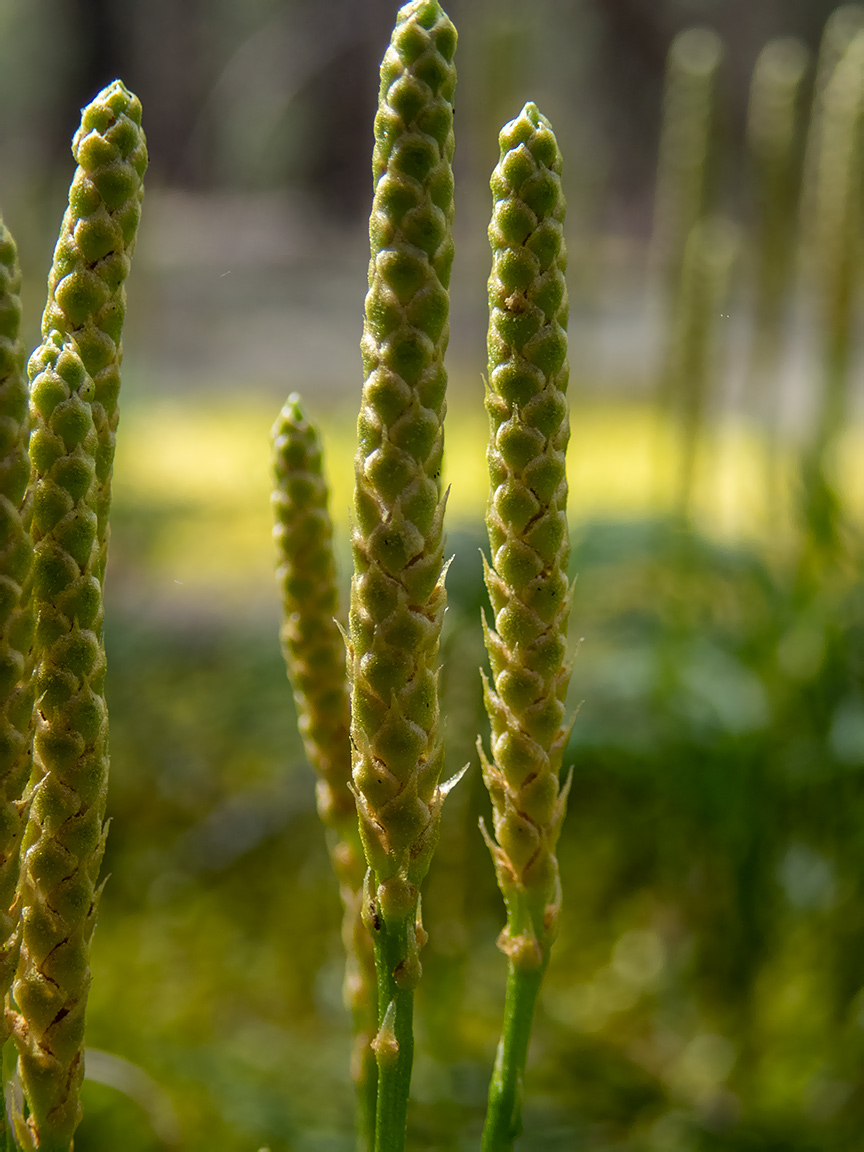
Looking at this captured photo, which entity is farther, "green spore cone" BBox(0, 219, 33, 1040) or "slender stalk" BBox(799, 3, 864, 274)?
"slender stalk" BBox(799, 3, 864, 274)

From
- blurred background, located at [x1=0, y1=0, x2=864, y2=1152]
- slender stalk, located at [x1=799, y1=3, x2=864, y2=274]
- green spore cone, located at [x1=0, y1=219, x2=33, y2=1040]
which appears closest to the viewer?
green spore cone, located at [x1=0, y1=219, x2=33, y2=1040]

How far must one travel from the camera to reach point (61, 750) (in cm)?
26

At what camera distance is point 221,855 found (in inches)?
46.9

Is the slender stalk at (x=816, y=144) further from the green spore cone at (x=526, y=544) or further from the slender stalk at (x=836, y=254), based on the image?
the green spore cone at (x=526, y=544)

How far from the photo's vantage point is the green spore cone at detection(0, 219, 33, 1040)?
0.23 metres

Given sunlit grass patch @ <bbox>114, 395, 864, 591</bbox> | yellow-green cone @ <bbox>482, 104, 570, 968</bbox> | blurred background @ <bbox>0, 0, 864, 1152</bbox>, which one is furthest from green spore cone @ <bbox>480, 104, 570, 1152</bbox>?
sunlit grass patch @ <bbox>114, 395, 864, 591</bbox>

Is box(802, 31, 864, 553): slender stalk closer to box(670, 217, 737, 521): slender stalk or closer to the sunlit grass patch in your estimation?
box(670, 217, 737, 521): slender stalk

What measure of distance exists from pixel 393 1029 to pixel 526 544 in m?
0.12

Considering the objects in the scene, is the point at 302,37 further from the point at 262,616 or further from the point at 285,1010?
the point at 285,1010

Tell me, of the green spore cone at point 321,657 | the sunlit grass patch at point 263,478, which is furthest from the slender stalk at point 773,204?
the green spore cone at point 321,657

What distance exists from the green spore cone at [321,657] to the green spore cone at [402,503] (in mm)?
81

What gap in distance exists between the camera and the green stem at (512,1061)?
0.95 feet

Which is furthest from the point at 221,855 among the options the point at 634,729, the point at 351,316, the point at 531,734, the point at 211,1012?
the point at 351,316

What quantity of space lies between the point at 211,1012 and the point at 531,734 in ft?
2.73
